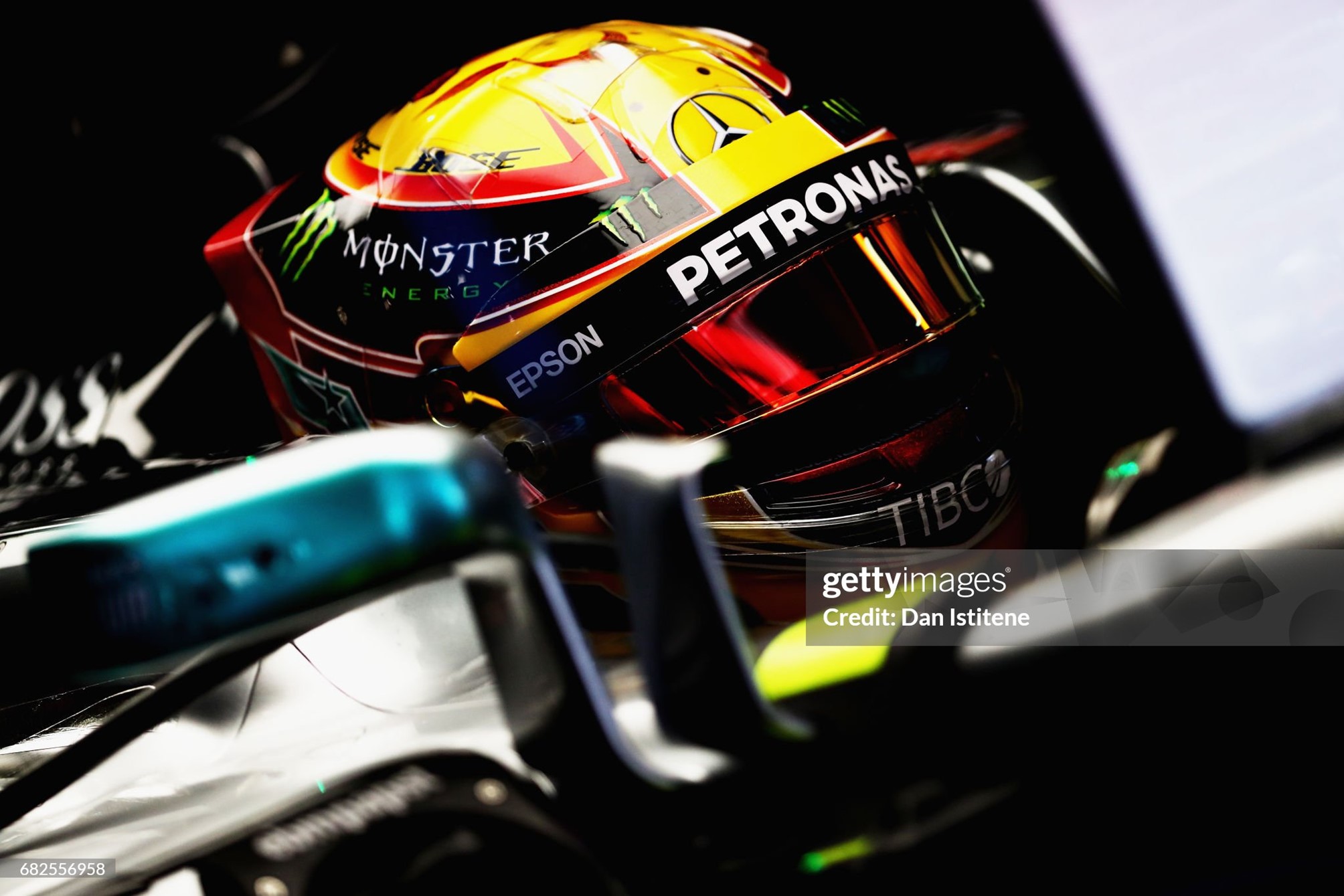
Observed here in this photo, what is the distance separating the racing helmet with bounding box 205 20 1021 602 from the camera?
2.57 feet

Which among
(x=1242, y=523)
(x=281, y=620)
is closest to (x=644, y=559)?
(x=281, y=620)

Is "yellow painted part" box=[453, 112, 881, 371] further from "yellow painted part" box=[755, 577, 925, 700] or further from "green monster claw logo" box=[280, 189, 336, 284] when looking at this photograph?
"yellow painted part" box=[755, 577, 925, 700]

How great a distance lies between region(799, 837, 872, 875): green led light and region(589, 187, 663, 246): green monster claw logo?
1.62 ft

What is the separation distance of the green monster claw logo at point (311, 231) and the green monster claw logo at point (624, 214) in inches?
10.6

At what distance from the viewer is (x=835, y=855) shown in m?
0.43

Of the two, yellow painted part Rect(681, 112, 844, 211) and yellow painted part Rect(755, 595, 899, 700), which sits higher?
yellow painted part Rect(681, 112, 844, 211)

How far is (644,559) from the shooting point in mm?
410

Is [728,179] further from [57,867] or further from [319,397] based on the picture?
[57,867]

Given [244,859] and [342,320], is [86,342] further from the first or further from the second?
[244,859]

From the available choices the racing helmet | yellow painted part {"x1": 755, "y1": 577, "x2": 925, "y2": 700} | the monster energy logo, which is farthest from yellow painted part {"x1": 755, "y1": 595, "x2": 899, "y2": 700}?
the monster energy logo

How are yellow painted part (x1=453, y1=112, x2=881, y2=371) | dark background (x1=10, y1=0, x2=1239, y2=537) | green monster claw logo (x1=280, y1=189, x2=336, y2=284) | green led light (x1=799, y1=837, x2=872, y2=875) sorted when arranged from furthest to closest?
dark background (x1=10, y1=0, x2=1239, y2=537), green monster claw logo (x1=280, y1=189, x2=336, y2=284), yellow painted part (x1=453, y1=112, x2=881, y2=371), green led light (x1=799, y1=837, x2=872, y2=875)

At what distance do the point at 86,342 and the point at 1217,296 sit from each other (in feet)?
4.09

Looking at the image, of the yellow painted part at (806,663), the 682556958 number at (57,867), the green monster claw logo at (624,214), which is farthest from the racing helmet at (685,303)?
the 682556958 number at (57,867)

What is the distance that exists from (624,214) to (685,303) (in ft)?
0.29
